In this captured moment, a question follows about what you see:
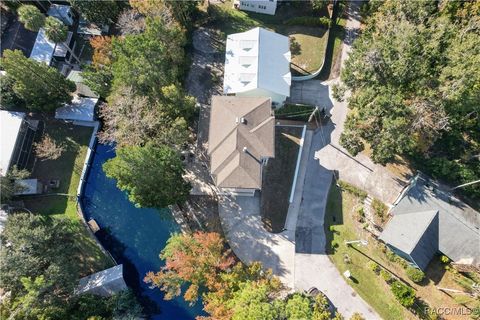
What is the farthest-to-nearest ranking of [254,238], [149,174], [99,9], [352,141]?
[99,9] → [254,238] → [352,141] → [149,174]

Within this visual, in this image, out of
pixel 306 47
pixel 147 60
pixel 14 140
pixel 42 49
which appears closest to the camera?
pixel 147 60

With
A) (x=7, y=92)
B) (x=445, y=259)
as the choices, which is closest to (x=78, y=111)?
(x=7, y=92)

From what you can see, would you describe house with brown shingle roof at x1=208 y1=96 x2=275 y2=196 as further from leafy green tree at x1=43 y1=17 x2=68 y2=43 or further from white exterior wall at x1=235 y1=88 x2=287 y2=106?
leafy green tree at x1=43 y1=17 x2=68 y2=43

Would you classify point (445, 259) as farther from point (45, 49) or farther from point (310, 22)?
point (45, 49)

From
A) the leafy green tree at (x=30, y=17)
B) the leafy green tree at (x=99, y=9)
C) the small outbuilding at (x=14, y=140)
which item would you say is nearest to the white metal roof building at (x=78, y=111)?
the small outbuilding at (x=14, y=140)

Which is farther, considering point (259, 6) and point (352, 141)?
point (259, 6)

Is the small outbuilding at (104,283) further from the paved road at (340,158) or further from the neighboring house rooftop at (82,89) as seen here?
the paved road at (340,158)

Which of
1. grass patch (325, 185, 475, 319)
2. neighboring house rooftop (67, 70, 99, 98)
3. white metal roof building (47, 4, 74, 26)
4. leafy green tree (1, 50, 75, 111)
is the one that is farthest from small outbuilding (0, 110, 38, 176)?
grass patch (325, 185, 475, 319)

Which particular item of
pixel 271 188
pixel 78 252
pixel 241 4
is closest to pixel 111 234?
pixel 78 252
